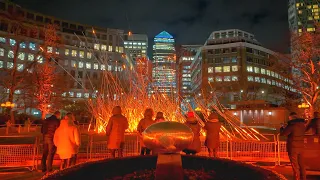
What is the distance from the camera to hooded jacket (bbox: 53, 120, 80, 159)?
6.49 m

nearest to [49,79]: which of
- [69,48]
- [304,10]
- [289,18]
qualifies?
[69,48]

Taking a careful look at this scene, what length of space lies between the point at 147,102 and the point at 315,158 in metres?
10.1

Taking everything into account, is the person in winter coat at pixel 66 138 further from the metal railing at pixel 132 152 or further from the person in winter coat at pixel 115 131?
the metal railing at pixel 132 152

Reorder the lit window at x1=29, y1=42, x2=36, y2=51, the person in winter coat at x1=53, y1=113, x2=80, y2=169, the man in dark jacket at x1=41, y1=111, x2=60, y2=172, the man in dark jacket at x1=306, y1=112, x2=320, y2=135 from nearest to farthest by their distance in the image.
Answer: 1. the person in winter coat at x1=53, y1=113, x2=80, y2=169
2. the man in dark jacket at x1=306, y1=112, x2=320, y2=135
3. the man in dark jacket at x1=41, y1=111, x2=60, y2=172
4. the lit window at x1=29, y1=42, x2=36, y2=51

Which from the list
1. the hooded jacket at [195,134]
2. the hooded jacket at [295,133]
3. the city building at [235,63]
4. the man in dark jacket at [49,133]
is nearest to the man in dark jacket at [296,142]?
the hooded jacket at [295,133]

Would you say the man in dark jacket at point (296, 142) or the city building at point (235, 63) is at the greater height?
the city building at point (235, 63)

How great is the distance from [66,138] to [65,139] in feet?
0.10

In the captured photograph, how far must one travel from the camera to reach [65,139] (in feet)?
21.3

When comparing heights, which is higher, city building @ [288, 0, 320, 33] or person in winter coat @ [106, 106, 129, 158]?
city building @ [288, 0, 320, 33]

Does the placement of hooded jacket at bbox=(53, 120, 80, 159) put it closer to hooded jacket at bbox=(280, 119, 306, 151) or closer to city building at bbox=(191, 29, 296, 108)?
hooded jacket at bbox=(280, 119, 306, 151)

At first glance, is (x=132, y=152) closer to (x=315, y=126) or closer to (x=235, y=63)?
(x=315, y=126)

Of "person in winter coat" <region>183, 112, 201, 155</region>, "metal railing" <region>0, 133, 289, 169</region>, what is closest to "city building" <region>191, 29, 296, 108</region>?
"metal railing" <region>0, 133, 289, 169</region>

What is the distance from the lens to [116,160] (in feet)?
16.4

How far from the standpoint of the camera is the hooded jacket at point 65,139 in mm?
6488
